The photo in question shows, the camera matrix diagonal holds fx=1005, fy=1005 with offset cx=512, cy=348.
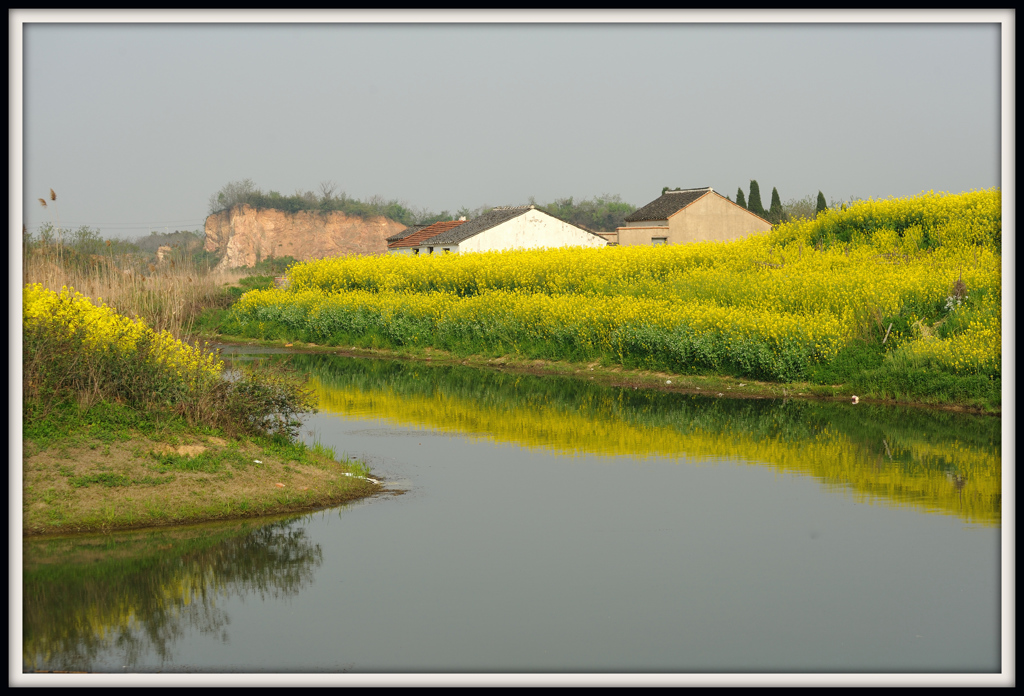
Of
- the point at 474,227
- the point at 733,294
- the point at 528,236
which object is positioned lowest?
the point at 733,294

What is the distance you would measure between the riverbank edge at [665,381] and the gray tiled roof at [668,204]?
1269 inches

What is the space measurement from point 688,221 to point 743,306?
35453 millimetres

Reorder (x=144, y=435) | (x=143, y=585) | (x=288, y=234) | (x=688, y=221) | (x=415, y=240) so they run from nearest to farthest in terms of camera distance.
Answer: (x=143, y=585)
(x=144, y=435)
(x=688, y=221)
(x=415, y=240)
(x=288, y=234)

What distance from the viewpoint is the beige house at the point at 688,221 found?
62.2m

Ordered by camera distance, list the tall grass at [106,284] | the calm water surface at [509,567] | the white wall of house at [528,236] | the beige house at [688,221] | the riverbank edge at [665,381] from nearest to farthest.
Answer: the calm water surface at [509,567] < the tall grass at [106,284] < the riverbank edge at [665,381] < the white wall of house at [528,236] < the beige house at [688,221]

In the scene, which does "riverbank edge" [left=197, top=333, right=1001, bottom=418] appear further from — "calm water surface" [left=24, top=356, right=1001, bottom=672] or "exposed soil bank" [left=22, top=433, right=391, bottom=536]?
"exposed soil bank" [left=22, top=433, right=391, bottom=536]

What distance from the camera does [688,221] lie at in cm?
6259

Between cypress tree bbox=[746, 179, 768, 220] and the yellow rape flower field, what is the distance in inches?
1633

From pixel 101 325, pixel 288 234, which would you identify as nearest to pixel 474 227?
pixel 288 234

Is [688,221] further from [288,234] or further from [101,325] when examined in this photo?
[288,234]

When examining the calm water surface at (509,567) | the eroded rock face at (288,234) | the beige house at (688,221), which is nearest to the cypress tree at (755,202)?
the beige house at (688,221)

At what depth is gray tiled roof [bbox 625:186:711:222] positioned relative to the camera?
6284 centimetres

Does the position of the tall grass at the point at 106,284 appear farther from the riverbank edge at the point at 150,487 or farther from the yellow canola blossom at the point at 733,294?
the yellow canola blossom at the point at 733,294

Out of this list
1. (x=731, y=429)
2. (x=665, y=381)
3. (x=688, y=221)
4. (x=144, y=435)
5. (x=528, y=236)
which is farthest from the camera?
(x=688, y=221)
